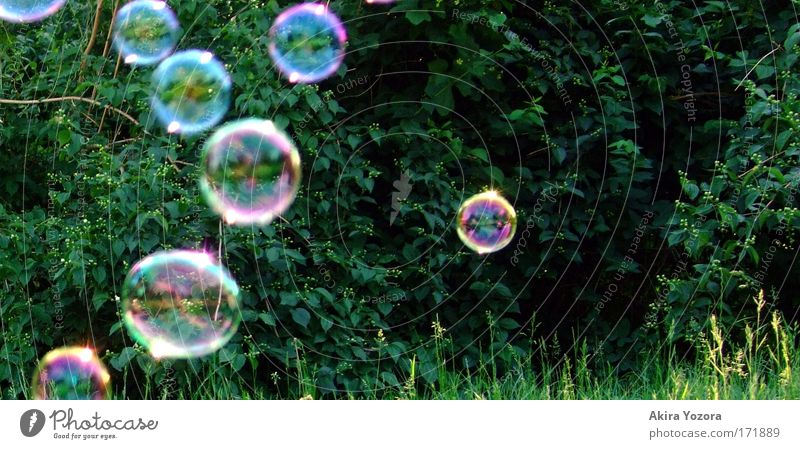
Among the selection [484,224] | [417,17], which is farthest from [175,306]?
[417,17]

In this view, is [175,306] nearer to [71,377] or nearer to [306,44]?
[71,377]

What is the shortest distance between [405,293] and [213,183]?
1034 mm

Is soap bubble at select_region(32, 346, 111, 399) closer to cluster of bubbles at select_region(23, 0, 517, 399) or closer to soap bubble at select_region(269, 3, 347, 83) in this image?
cluster of bubbles at select_region(23, 0, 517, 399)

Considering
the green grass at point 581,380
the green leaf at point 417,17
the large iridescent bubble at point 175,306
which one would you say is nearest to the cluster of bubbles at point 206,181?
the large iridescent bubble at point 175,306

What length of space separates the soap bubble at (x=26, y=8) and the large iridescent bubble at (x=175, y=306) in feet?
5.13

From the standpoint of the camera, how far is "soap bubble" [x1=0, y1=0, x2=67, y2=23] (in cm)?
484

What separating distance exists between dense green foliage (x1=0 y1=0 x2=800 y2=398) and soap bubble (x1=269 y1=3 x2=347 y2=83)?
7cm

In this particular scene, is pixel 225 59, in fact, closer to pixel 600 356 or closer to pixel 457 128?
pixel 457 128

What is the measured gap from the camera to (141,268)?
4.05m

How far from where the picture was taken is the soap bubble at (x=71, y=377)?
4.21 metres

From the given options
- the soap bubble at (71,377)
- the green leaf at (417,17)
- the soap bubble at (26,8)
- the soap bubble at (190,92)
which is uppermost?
the soap bubble at (26,8)

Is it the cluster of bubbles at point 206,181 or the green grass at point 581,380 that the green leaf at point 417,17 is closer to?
the cluster of bubbles at point 206,181

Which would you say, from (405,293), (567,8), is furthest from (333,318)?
(567,8)

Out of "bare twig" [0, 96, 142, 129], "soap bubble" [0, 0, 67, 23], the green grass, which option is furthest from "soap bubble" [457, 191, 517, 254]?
"soap bubble" [0, 0, 67, 23]
